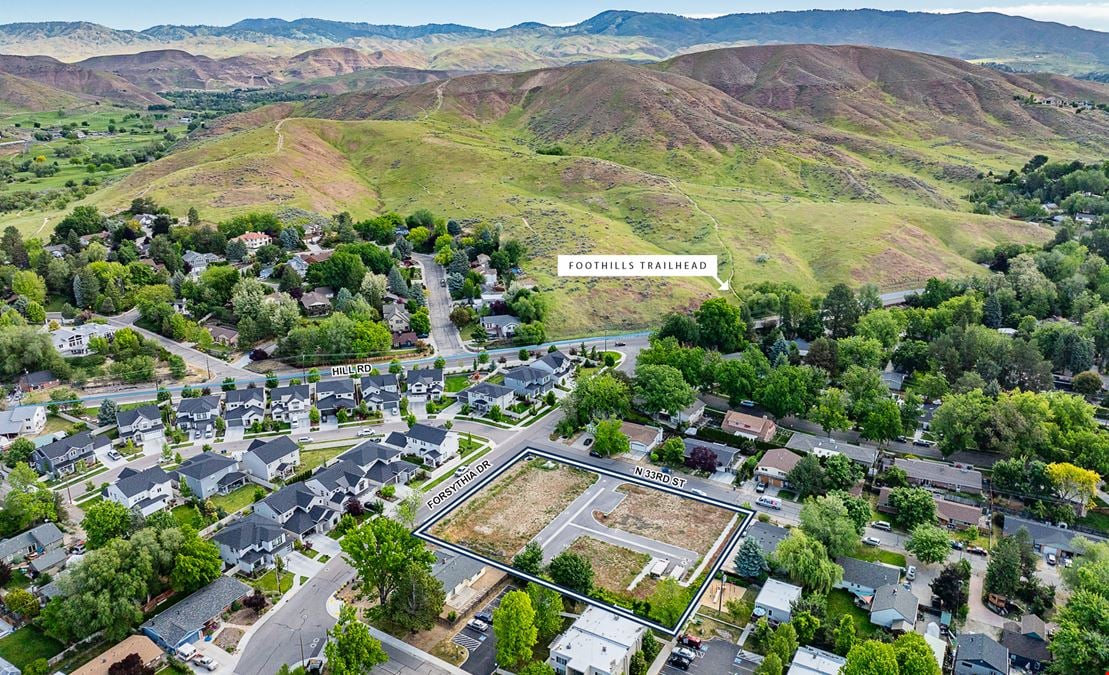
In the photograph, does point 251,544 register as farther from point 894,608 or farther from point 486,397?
point 894,608

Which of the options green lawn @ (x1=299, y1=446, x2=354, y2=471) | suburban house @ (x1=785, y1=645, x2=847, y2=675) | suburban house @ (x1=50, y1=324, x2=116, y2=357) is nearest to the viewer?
suburban house @ (x1=785, y1=645, x2=847, y2=675)

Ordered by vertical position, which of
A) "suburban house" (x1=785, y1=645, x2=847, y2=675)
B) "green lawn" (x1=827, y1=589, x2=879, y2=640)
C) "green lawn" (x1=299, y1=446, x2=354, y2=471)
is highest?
"suburban house" (x1=785, y1=645, x2=847, y2=675)

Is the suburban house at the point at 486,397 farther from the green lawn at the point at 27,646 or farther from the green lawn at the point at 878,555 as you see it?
the green lawn at the point at 27,646

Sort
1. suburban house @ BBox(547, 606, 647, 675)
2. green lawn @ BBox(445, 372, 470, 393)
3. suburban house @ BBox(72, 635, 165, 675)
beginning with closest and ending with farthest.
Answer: suburban house @ BBox(547, 606, 647, 675) < suburban house @ BBox(72, 635, 165, 675) < green lawn @ BBox(445, 372, 470, 393)

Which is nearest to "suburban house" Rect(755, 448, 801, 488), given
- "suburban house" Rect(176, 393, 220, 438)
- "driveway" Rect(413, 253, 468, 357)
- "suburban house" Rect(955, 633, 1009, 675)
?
"suburban house" Rect(955, 633, 1009, 675)

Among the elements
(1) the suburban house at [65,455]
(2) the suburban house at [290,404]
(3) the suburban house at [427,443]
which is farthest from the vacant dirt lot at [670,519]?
(1) the suburban house at [65,455]

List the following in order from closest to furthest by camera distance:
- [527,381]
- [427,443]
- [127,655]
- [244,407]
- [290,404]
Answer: [127,655] < [427,443] < [244,407] < [290,404] < [527,381]

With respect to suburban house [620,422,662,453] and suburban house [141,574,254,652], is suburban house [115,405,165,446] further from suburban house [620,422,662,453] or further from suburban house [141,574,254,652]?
suburban house [620,422,662,453]

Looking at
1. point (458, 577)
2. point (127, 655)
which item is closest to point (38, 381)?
point (127, 655)
